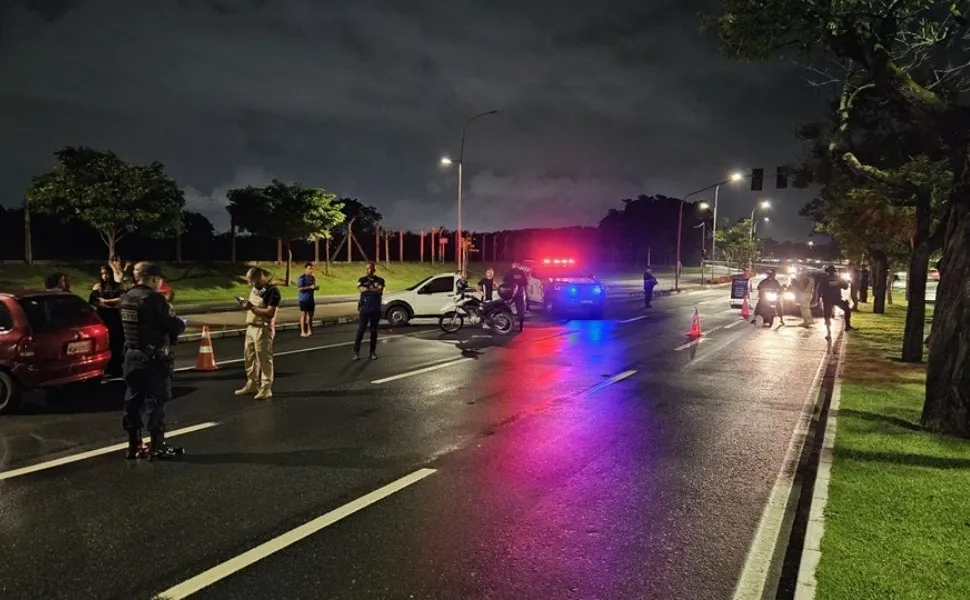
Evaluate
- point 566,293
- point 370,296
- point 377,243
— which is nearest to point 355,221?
point 377,243

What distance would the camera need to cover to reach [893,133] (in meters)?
25.3

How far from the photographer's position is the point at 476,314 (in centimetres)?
1834

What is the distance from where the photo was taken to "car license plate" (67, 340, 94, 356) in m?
8.17

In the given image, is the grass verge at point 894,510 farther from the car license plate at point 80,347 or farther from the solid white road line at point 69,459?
the car license plate at point 80,347

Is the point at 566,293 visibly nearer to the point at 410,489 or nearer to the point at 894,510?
the point at 410,489

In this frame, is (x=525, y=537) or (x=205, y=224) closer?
(x=525, y=537)

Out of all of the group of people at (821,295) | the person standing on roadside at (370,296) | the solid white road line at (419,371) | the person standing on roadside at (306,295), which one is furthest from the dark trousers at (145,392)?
the group of people at (821,295)

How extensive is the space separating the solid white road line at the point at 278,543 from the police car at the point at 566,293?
19.4m

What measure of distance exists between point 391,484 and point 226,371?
21.8 feet

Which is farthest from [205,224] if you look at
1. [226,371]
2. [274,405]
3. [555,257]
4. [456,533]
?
[456,533]

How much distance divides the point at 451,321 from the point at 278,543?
1391 centimetres

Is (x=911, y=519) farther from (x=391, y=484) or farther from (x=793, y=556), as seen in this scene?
(x=391, y=484)

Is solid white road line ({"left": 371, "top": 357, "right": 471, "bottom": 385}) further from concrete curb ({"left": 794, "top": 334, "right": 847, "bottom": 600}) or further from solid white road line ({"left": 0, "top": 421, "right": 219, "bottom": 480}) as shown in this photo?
concrete curb ({"left": 794, "top": 334, "right": 847, "bottom": 600})

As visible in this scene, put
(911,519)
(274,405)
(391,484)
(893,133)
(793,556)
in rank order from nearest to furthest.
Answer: (793,556) < (911,519) < (391,484) < (274,405) < (893,133)
